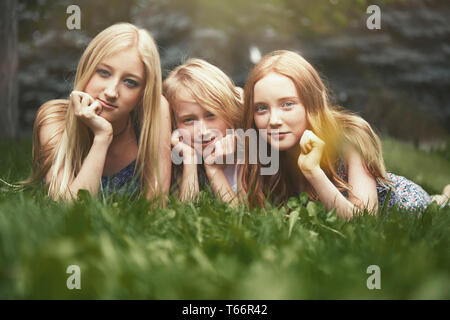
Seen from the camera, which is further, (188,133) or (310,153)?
(188,133)

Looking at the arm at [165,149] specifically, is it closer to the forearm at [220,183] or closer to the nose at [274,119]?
the forearm at [220,183]

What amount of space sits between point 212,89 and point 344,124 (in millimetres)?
697

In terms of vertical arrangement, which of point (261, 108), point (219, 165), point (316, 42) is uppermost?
point (316, 42)

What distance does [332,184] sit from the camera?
6.28 feet

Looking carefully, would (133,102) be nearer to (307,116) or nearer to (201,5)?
(307,116)

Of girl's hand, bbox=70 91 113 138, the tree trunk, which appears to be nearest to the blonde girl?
girl's hand, bbox=70 91 113 138

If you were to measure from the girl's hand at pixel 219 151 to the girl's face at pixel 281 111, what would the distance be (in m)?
0.20

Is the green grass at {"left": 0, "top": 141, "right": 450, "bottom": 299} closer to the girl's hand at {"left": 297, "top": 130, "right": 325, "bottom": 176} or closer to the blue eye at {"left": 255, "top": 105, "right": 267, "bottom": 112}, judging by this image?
the girl's hand at {"left": 297, "top": 130, "right": 325, "bottom": 176}

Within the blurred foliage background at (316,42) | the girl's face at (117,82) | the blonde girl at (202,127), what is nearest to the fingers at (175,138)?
the blonde girl at (202,127)

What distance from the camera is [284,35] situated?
512 cm

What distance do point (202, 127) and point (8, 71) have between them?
322 cm

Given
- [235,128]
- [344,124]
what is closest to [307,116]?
[344,124]

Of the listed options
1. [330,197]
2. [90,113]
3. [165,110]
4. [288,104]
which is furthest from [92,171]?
[330,197]

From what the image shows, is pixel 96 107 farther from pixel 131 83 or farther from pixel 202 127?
pixel 202 127
